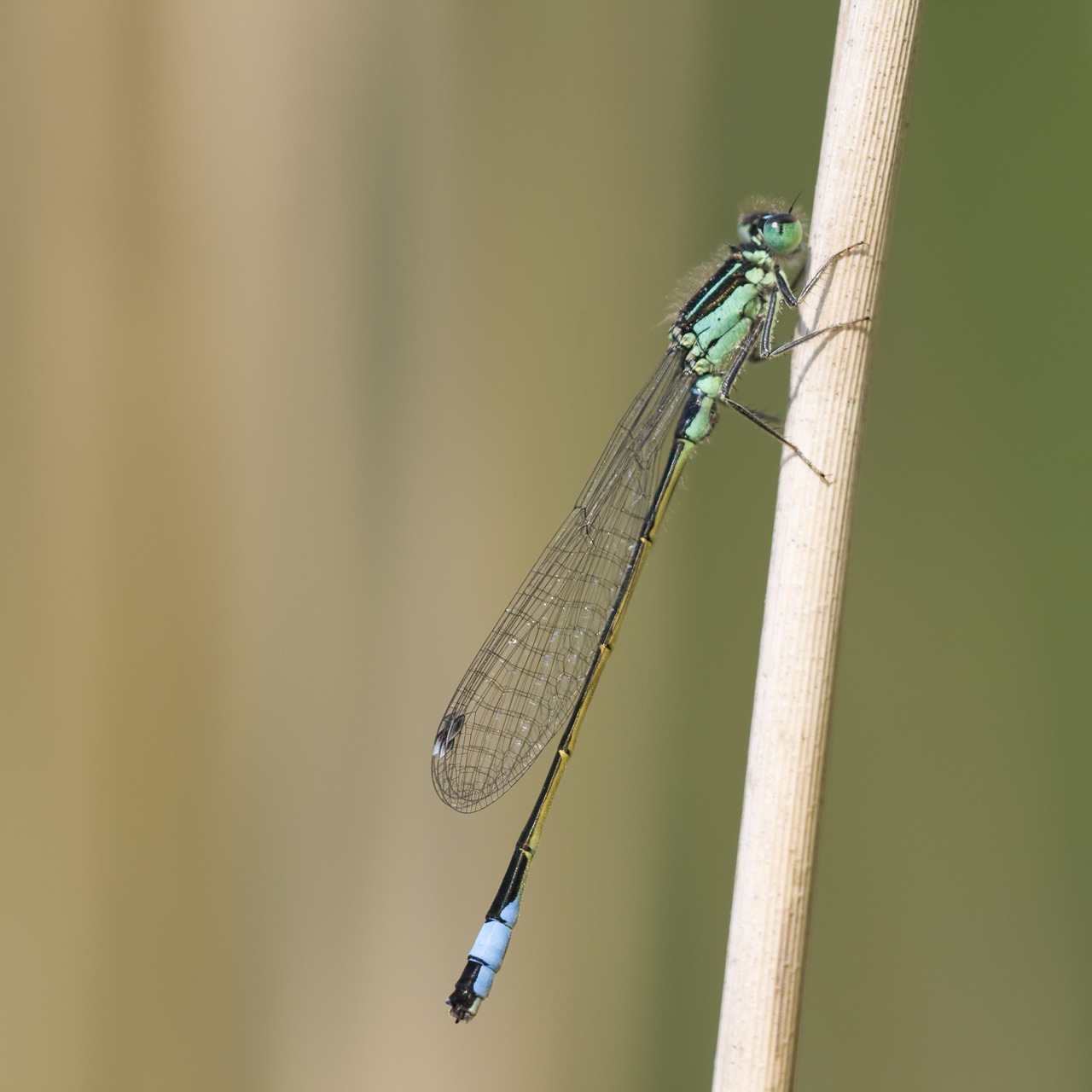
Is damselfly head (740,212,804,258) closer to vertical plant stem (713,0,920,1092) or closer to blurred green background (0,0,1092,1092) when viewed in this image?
vertical plant stem (713,0,920,1092)

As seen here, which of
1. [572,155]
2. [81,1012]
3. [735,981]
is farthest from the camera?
[572,155]

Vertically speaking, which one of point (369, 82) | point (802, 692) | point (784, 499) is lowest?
point (802, 692)

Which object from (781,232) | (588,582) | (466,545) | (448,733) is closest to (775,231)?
(781,232)

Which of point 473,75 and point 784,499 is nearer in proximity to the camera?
point 784,499

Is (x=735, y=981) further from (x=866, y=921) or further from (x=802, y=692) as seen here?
(x=866, y=921)

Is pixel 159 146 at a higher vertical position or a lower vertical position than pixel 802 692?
higher

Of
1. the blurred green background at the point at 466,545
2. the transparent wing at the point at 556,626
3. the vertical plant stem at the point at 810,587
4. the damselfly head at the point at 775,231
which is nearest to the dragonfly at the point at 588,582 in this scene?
the transparent wing at the point at 556,626

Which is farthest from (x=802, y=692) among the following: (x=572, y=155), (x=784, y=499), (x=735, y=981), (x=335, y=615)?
Answer: (x=572, y=155)

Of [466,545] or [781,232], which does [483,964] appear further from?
[781,232]

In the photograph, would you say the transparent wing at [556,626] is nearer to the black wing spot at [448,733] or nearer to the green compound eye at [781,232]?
the black wing spot at [448,733]
